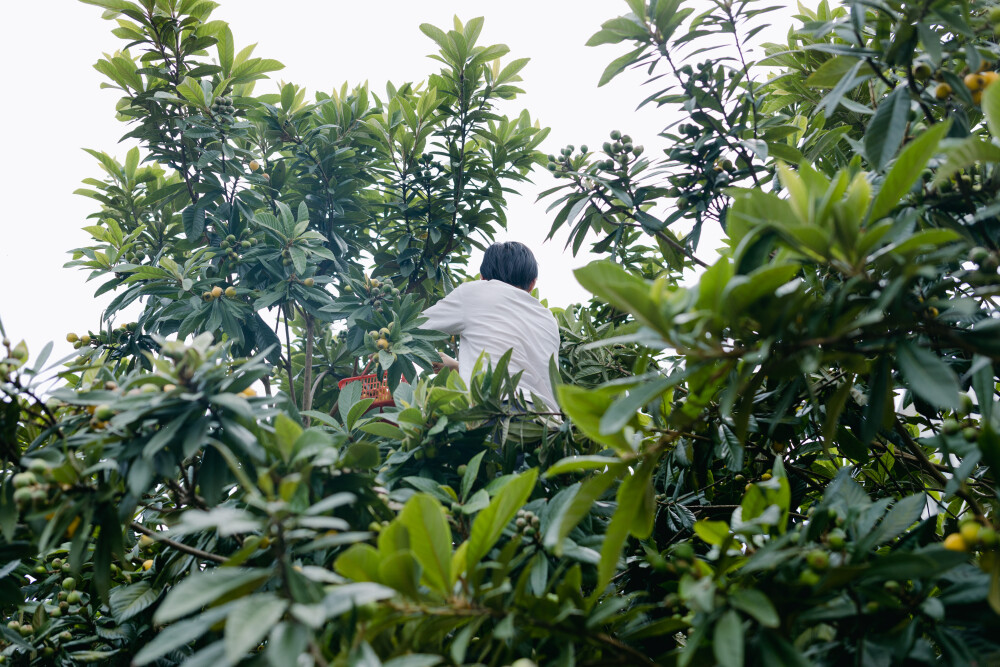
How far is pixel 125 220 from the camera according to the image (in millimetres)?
3100

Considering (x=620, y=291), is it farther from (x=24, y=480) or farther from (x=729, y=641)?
(x=24, y=480)

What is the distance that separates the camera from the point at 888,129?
3.60 ft

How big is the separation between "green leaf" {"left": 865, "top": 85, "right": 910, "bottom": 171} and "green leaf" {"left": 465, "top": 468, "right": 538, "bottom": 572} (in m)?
0.79

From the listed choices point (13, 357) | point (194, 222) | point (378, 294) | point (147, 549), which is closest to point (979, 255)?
point (13, 357)

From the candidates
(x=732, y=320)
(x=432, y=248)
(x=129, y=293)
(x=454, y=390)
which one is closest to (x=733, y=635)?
(x=732, y=320)

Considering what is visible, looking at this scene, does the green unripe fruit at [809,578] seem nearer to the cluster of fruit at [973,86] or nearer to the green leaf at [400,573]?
the green leaf at [400,573]

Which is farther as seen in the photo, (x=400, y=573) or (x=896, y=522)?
(x=896, y=522)

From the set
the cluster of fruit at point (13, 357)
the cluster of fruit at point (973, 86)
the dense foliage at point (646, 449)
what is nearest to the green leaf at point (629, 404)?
the dense foliage at point (646, 449)

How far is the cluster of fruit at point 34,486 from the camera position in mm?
972

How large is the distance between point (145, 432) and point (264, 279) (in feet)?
5.91

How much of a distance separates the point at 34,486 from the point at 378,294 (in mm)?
1714

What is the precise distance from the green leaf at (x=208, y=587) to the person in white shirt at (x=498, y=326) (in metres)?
1.64

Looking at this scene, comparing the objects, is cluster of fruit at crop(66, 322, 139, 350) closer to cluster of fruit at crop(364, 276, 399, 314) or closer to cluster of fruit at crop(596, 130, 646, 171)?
cluster of fruit at crop(364, 276, 399, 314)

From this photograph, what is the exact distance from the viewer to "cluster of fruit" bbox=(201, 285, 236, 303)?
242cm
